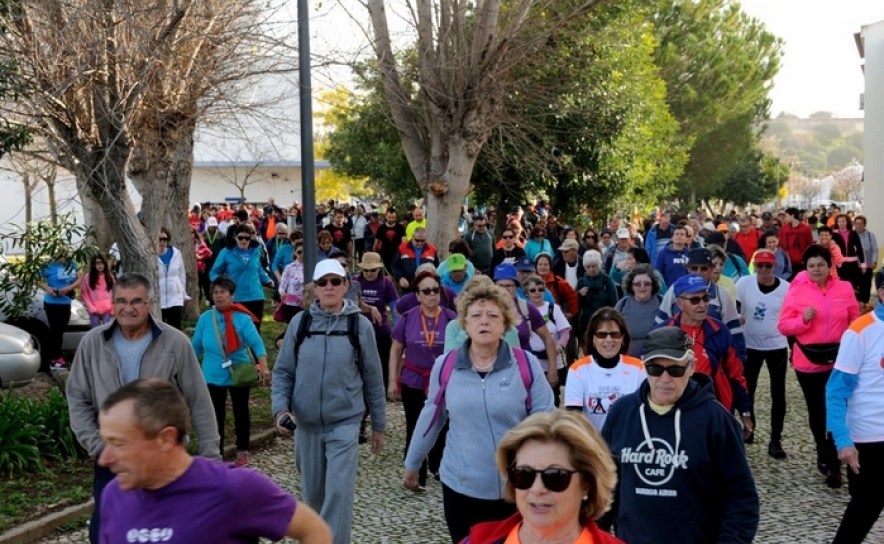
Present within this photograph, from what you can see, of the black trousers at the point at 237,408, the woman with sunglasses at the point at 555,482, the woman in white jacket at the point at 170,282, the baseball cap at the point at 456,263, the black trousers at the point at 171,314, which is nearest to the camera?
the woman with sunglasses at the point at 555,482

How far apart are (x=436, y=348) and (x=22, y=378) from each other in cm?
575

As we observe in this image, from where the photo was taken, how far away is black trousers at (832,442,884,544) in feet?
19.7

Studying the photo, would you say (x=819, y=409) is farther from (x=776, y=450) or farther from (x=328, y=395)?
(x=328, y=395)

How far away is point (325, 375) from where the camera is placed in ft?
20.7

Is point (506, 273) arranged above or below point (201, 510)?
above

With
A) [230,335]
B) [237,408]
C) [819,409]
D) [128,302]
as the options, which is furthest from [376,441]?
[819,409]

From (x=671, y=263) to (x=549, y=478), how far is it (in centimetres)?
1020

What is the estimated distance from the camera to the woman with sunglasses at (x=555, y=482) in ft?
10.2

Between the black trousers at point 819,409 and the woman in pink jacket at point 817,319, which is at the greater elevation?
the woman in pink jacket at point 817,319

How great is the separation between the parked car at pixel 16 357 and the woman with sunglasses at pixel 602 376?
7535mm

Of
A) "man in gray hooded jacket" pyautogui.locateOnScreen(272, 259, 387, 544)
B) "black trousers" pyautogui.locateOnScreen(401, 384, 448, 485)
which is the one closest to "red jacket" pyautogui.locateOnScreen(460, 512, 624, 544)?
"man in gray hooded jacket" pyautogui.locateOnScreen(272, 259, 387, 544)

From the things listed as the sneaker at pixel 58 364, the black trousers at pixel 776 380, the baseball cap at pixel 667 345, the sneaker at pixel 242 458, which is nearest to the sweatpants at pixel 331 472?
the baseball cap at pixel 667 345

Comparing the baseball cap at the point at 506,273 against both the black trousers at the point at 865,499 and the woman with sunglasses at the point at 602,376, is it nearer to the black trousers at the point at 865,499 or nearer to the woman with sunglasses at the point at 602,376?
the woman with sunglasses at the point at 602,376

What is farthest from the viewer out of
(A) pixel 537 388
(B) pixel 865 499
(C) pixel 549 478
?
(B) pixel 865 499
